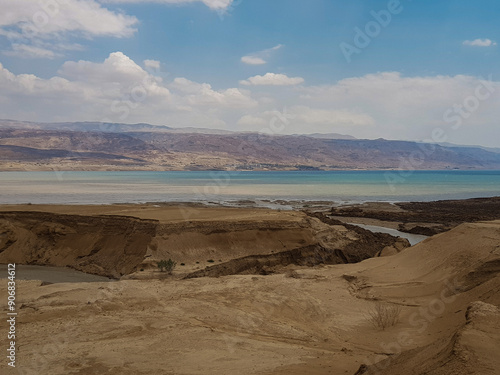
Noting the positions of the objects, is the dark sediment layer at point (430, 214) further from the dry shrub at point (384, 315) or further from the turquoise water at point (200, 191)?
the dry shrub at point (384, 315)

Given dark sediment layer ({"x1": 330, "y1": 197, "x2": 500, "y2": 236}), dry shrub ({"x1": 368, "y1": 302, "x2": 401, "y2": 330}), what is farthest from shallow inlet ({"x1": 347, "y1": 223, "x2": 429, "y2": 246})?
dry shrub ({"x1": 368, "y1": 302, "x2": 401, "y2": 330})

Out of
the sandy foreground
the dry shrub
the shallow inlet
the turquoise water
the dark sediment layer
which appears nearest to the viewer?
the sandy foreground

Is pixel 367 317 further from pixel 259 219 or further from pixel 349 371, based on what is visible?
pixel 259 219

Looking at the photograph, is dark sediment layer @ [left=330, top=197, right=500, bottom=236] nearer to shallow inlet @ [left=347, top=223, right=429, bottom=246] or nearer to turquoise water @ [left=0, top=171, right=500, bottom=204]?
shallow inlet @ [left=347, top=223, right=429, bottom=246]

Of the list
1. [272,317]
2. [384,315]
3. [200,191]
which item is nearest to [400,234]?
[384,315]

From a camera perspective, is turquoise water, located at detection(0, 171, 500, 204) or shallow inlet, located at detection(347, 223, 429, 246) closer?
shallow inlet, located at detection(347, 223, 429, 246)

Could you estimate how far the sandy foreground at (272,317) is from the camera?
838 cm

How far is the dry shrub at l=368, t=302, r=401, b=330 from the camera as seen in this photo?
1181cm

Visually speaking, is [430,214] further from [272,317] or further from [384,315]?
[272,317]

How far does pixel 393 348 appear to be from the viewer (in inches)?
390

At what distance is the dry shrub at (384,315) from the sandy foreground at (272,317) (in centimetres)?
17

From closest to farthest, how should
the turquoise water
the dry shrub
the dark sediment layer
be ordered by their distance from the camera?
the dry shrub → the dark sediment layer → the turquoise water

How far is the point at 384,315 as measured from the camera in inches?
486

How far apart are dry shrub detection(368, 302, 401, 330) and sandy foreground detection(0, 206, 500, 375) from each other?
0.55 feet
